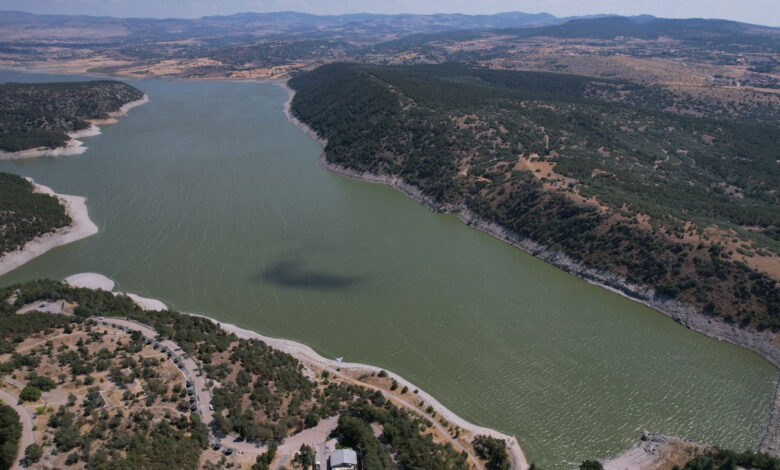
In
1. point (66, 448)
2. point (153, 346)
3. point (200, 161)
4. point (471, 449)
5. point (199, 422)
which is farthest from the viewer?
point (200, 161)

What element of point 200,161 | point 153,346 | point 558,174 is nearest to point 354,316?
point 153,346

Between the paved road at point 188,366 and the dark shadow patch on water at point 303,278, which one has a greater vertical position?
the paved road at point 188,366

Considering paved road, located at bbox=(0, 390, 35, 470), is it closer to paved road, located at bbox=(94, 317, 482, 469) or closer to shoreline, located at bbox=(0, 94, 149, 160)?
paved road, located at bbox=(94, 317, 482, 469)

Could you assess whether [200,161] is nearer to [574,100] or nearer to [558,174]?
[558,174]

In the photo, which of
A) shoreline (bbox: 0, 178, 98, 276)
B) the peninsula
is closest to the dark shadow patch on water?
shoreline (bbox: 0, 178, 98, 276)

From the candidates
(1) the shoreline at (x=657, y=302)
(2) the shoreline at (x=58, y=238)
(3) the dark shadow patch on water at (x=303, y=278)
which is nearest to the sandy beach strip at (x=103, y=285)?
(2) the shoreline at (x=58, y=238)

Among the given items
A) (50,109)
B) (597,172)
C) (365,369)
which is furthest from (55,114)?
(597,172)

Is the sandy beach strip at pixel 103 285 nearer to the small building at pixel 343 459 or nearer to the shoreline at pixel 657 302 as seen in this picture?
the small building at pixel 343 459
